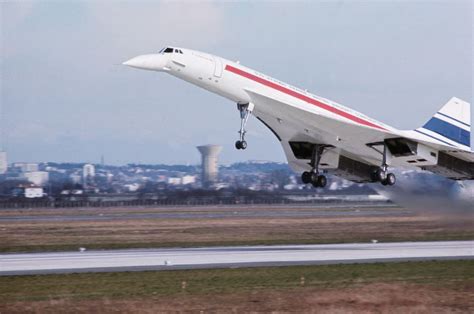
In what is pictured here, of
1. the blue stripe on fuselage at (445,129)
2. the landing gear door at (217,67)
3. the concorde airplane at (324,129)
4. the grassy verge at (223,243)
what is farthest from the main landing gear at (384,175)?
the landing gear door at (217,67)

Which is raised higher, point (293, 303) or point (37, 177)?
point (37, 177)

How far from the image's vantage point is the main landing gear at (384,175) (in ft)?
101

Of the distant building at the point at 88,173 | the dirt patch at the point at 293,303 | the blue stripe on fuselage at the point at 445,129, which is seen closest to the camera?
the dirt patch at the point at 293,303

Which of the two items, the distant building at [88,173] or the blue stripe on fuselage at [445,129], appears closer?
the blue stripe on fuselage at [445,129]

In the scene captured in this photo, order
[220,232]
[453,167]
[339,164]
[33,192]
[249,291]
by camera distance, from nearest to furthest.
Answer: [249,291], [453,167], [339,164], [220,232], [33,192]

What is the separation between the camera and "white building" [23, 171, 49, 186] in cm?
12561

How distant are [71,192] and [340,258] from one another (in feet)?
273

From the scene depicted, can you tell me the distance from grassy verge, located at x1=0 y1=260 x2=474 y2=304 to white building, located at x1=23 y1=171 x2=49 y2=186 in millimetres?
104326

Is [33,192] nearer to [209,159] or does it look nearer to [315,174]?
[209,159]

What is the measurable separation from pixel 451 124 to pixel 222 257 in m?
12.2

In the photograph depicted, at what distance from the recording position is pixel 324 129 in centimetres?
2931

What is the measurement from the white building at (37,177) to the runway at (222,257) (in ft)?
320

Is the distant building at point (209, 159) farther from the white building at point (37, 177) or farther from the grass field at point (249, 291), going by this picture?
the grass field at point (249, 291)

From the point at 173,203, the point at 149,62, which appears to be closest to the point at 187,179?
the point at 173,203
